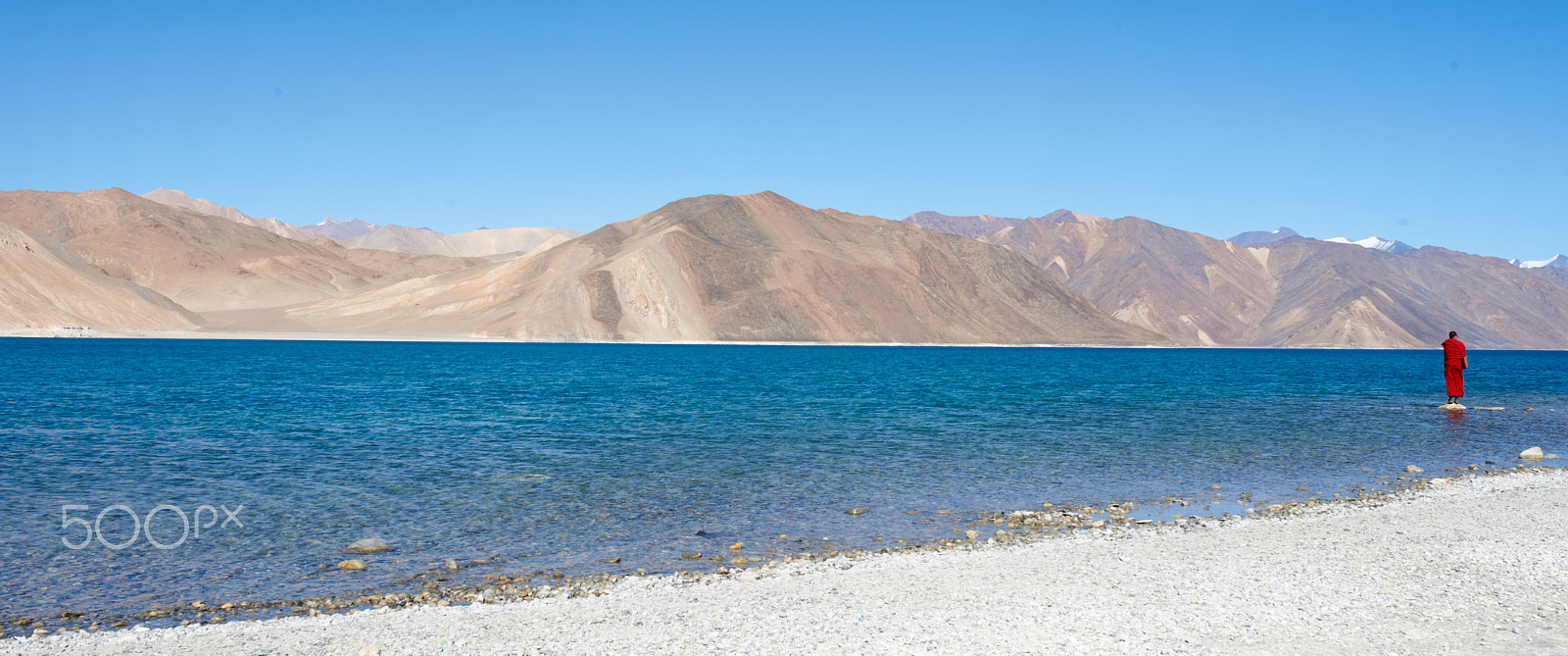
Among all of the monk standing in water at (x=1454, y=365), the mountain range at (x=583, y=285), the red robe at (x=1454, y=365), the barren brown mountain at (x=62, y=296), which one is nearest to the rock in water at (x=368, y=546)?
the monk standing in water at (x=1454, y=365)

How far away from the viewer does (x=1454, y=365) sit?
137ft

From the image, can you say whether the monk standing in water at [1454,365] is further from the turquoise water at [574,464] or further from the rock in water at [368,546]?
the rock in water at [368,546]

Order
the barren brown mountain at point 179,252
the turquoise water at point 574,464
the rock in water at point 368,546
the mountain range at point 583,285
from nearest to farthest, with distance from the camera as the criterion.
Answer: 1. the turquoise water at point 574,464
2. the rock in water at point 368,546
3. the mountain range at point 583,285
4. the barren brown mountain at point 179,252

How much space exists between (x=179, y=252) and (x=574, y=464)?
610 feet

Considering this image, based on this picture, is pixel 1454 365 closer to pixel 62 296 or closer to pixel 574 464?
pixel 574 464

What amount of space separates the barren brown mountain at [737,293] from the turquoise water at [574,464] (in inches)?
3916

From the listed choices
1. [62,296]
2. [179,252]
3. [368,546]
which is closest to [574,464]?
[368,546]

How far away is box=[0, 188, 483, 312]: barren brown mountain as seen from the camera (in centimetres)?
17262

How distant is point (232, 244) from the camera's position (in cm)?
19100

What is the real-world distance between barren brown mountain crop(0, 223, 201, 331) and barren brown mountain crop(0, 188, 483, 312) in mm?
25194

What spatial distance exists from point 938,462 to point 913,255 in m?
166

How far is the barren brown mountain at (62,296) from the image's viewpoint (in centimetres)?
12294

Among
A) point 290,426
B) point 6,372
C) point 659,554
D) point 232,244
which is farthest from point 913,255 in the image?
point 659,554

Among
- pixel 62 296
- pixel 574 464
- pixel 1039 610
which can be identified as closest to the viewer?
pixel 1039 610
